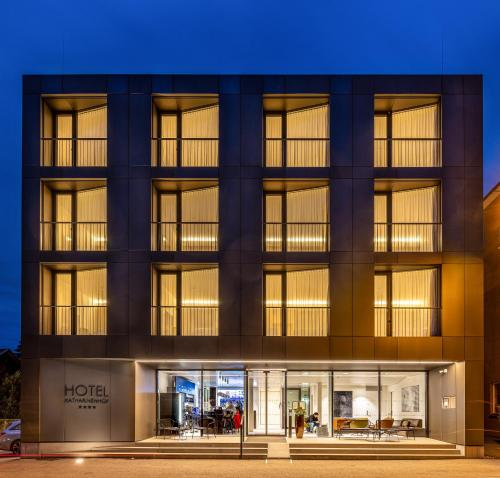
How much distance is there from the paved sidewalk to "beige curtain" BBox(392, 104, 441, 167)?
10067 millimetres

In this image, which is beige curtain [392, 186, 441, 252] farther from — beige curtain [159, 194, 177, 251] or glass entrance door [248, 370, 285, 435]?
beige curtain [159, 194, 177, 251]

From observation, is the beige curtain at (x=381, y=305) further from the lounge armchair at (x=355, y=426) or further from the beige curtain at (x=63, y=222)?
the beige curtain at (x=63, y=222)

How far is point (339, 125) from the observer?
22500mm

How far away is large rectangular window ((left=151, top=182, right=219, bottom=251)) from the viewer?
2302 centimetres

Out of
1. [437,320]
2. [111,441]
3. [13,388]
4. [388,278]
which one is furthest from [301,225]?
[13,388]

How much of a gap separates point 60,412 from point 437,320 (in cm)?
1319

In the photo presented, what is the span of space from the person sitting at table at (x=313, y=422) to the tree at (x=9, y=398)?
23.0 metres

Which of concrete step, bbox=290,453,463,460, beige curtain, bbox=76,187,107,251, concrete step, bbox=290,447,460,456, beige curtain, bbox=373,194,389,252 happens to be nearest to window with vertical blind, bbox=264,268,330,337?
beige curtain, bbox=373,194,389,252

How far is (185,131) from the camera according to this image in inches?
947

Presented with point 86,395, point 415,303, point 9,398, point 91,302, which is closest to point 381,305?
point 415,303

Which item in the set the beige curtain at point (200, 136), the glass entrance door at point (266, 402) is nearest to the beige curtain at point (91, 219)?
the beige curtain at point (200, 136)

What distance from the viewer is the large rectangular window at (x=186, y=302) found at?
2286 cm

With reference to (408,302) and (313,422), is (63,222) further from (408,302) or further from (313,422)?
(408,302)

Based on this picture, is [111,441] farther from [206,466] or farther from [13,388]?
[13,388]
